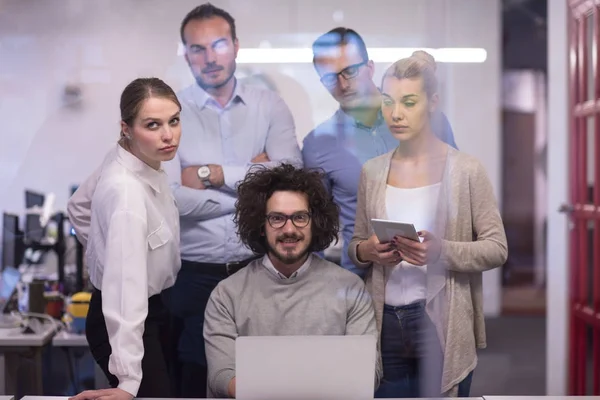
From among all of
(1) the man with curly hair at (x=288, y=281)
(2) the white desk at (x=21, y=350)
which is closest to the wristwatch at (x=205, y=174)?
(1) the man with curly hair at (x=288, y=281)

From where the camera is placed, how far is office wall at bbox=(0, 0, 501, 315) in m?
2.86

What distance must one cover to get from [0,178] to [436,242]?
1.65 metres

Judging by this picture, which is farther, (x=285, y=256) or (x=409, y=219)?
(x=409, y=219)

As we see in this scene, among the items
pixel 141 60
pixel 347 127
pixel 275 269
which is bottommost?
pixel 275 269

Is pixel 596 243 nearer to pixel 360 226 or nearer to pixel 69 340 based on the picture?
pixel 360 226

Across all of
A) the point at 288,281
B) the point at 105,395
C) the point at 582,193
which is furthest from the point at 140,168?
the point at 582,193

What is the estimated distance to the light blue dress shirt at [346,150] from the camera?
111 inches

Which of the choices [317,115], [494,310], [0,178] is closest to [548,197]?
[494,310]

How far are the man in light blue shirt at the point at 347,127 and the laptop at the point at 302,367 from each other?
874mm

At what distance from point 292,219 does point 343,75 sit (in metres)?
0.68

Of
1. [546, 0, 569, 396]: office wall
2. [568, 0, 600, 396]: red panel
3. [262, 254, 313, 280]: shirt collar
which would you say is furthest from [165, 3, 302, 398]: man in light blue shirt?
[568, 0, 600, 396]: red panel

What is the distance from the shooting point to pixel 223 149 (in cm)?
286

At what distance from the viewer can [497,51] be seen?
9.75 ft

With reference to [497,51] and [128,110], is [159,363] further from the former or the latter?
[497,51]
